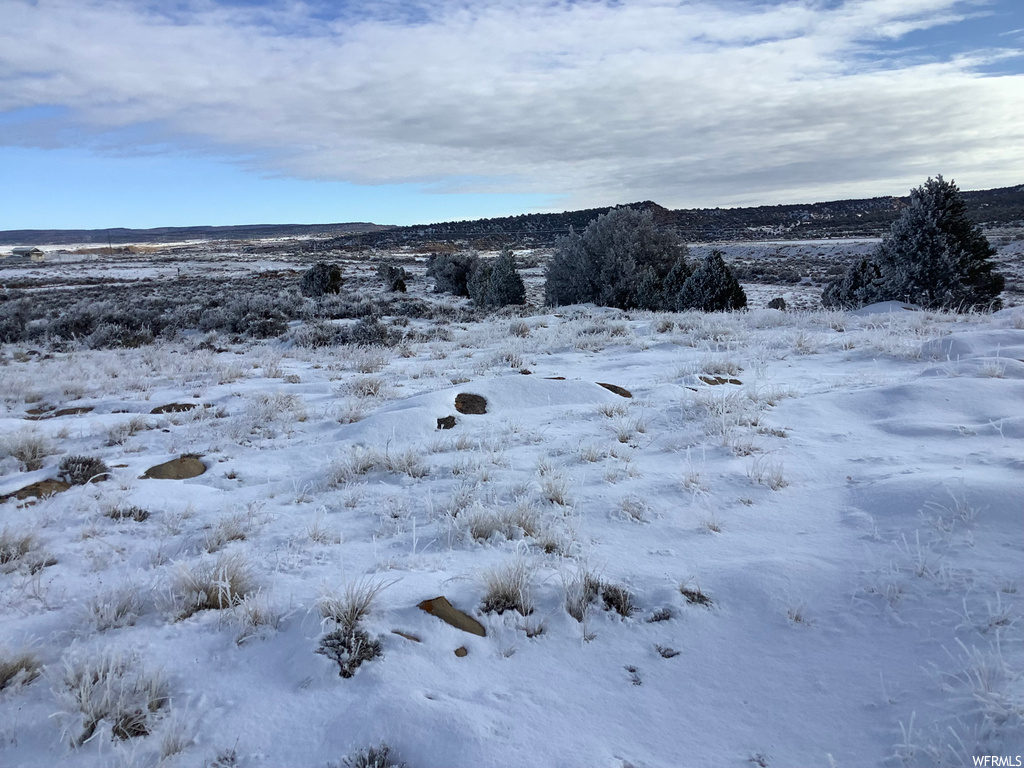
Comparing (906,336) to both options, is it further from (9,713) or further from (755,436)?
(9,713)

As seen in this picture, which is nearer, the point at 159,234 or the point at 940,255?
the point at 940,255

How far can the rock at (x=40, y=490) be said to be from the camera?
398 cm

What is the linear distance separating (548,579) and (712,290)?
49.5 feet

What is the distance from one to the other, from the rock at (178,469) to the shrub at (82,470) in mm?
289

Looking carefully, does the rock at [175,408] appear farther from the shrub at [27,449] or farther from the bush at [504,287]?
the bush at [504,287]

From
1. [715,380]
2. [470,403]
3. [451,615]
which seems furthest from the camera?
[715,380]

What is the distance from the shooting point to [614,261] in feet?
69.0

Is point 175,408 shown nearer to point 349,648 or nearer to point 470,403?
point 470,403

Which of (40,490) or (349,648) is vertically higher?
(40,490)

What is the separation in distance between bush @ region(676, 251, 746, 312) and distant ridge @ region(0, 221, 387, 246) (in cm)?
15305

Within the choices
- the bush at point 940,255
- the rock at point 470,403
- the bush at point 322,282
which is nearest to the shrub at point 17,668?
the rock at point 470,403

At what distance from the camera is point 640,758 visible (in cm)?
192

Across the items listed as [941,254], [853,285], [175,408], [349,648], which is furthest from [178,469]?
[853,285]

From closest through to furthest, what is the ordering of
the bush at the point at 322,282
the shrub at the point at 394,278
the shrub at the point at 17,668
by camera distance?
1. the shrub at the point at 17,668
2. the bush at the point at 322,282
3. the shrub at the point at 394,278
